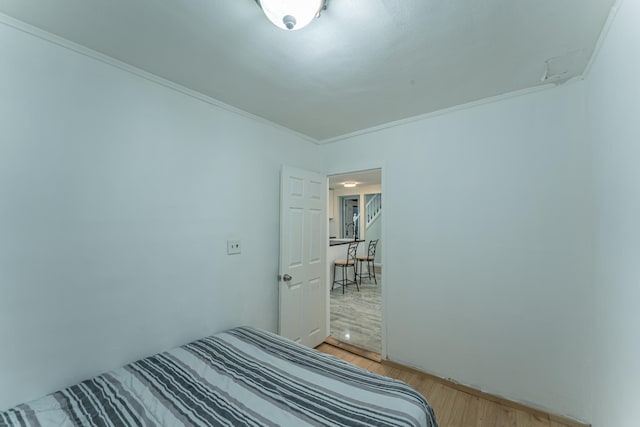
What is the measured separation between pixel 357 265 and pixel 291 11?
222 inches

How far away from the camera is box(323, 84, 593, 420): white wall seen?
1808 millimetres

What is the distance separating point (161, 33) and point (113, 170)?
2.85ft

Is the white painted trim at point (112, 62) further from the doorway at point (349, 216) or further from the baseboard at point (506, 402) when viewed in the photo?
the doorway at point (349, 216)

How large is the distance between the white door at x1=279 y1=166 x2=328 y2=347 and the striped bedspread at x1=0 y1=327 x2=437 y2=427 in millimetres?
990

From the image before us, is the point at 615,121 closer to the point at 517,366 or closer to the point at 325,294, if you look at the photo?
the point at 517,366

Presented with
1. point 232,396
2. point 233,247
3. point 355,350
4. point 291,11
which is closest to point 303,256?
point 233,247

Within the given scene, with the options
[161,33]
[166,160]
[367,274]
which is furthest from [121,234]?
[367,274]

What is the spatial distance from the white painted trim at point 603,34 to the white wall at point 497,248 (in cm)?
16

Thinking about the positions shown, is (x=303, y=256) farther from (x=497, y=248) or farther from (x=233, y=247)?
(x=497, y=248)

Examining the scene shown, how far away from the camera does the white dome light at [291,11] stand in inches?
43.9

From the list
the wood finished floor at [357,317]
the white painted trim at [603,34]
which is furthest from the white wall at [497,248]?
the wood finished floor at [357,317]

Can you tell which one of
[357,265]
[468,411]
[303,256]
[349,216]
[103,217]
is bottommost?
[468,411]

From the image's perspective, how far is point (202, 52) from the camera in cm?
156

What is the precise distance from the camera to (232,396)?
1297 millimetres
